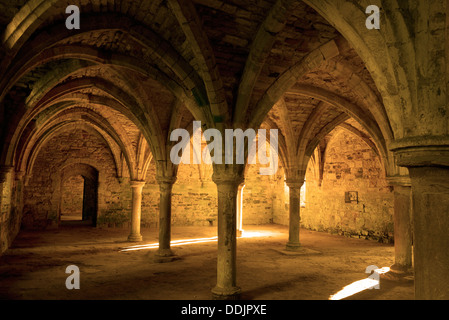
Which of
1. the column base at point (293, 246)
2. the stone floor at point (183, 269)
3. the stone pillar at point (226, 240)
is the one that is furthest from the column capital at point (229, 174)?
the column base at point (293, 246)

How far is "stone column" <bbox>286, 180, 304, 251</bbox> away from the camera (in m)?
9.12

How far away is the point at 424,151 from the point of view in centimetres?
205

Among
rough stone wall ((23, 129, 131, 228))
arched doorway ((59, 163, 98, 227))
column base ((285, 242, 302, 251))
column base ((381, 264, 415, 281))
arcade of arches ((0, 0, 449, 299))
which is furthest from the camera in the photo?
arched doorway ((59, 163, 98, 227))

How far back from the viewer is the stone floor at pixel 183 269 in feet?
16.8

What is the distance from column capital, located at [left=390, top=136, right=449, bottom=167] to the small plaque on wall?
34.8ft

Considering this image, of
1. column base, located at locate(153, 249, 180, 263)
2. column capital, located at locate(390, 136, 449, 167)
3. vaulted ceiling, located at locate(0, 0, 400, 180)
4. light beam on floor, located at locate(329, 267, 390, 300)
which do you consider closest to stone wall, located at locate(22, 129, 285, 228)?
vaulted ceiling, located at locate(0, 0, 400, 180)

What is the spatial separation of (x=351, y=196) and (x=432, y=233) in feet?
35.6

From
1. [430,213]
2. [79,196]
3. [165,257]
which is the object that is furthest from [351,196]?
[79,196]

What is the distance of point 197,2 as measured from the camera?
435cm

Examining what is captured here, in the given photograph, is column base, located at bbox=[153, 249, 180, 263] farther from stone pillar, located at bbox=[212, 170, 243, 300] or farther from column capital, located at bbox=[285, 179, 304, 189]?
column capital, located at bbox=[285, 179, 304, 189]

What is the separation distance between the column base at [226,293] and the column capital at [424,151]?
3501 millimetres

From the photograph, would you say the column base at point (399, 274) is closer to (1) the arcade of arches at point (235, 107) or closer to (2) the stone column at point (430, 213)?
(1) the arcade of arches at point (235, 107)
